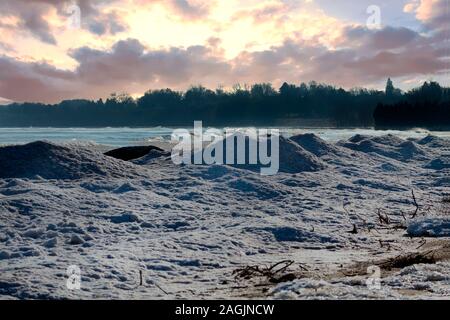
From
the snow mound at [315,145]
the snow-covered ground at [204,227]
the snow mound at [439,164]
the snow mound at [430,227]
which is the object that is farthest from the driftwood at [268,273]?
the snow mound at [439,164]

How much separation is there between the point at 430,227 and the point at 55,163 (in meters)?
6.51

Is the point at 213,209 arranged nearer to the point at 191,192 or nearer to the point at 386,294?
the point at 191,192

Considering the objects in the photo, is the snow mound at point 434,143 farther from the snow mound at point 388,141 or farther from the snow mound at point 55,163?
the snow mound at point 55,163

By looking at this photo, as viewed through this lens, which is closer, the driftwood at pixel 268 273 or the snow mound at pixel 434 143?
the driftwood at pixel 268 273

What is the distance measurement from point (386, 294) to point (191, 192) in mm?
5036

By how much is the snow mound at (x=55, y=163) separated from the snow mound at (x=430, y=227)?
5288mm

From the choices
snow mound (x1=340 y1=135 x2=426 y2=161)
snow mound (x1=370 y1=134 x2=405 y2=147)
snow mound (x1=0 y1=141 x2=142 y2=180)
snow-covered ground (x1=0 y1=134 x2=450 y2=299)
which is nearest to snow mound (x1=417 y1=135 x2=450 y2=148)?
snow mound (x1=370 y1=134 x2=405 y2=147)

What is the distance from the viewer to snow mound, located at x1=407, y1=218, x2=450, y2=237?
6.05 meters

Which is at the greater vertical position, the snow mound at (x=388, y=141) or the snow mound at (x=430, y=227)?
the snow mound at (x=388, y=141)

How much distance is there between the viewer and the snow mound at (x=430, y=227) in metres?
6.05

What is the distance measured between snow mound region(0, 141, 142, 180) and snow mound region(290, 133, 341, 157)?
19.9 ft

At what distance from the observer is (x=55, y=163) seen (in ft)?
30.0

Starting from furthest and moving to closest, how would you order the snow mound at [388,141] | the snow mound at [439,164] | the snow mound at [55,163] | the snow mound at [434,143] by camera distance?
the snow mound at [434,143]
the snow mound at [388,141]
the snow mound at [439,164]
the snow mound at [55,163]
